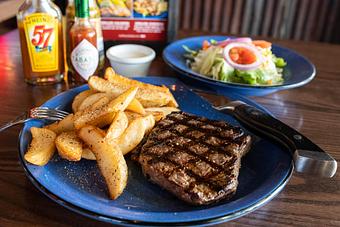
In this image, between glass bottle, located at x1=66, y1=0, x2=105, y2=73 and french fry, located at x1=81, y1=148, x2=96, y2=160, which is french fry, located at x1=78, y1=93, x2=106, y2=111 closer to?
french fry, located at x1=81, y1=148, x2=96, y2=160

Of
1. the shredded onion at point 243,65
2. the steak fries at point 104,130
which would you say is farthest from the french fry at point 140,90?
the shredded onion at point 243,65

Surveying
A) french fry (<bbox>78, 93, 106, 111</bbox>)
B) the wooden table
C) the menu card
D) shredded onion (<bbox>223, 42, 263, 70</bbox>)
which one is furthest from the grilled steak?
the menu card

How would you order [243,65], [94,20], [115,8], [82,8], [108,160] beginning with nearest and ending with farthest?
[108,160] → [82,8] → [94,20] → [243,65] → [115,8]

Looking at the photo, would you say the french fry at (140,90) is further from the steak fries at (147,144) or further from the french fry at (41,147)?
the french fry at (41,147)

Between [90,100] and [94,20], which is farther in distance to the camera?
[94,20]

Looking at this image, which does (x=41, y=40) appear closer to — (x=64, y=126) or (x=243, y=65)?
(x=64, y=126)

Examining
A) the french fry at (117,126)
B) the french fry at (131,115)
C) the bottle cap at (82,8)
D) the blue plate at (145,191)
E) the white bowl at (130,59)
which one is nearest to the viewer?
the blue plate at (145,191)

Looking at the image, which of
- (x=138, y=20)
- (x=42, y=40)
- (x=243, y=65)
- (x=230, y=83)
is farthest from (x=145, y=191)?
(x=138, y=20)
